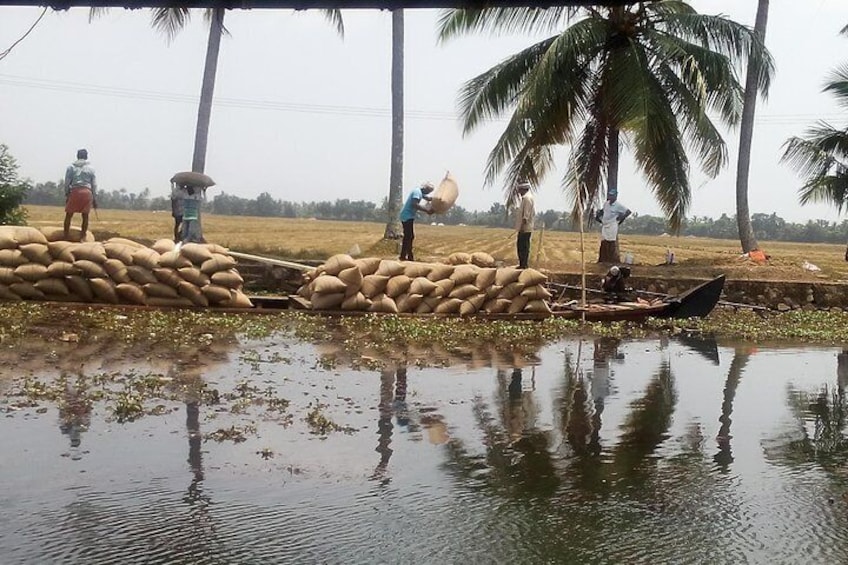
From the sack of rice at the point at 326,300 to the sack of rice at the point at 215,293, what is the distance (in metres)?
1.18

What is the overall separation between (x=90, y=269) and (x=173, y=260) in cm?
105

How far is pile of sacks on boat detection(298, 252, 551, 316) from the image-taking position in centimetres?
1341

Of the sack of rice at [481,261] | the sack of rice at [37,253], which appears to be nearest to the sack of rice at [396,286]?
the sack of rice at [481,261]

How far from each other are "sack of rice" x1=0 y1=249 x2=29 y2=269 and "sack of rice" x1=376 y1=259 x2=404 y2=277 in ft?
15.4

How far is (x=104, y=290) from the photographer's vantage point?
1273cm

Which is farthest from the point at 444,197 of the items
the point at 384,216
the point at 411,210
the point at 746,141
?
the point at 384,216

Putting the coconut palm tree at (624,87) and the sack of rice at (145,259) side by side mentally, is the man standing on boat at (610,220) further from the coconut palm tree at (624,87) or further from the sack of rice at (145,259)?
the sack of rice at (145,259)

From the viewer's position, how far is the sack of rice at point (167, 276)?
12.9m

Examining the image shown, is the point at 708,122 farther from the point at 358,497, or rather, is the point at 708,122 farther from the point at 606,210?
the point at 358,497

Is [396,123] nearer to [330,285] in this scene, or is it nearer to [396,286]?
[396,286]

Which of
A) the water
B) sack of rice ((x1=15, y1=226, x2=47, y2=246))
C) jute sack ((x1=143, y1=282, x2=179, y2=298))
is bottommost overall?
the water

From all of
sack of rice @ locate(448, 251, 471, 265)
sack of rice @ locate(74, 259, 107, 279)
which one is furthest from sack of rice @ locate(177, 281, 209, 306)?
sack of rice @ locate(448, 251, 471, 265)

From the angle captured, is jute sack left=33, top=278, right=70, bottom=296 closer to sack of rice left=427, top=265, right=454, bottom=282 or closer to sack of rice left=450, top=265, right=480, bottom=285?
sack of rice left=427, top=265, right=454, bottom=282

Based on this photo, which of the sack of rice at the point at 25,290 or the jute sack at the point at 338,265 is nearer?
the sack of rice at the point at 25,290
